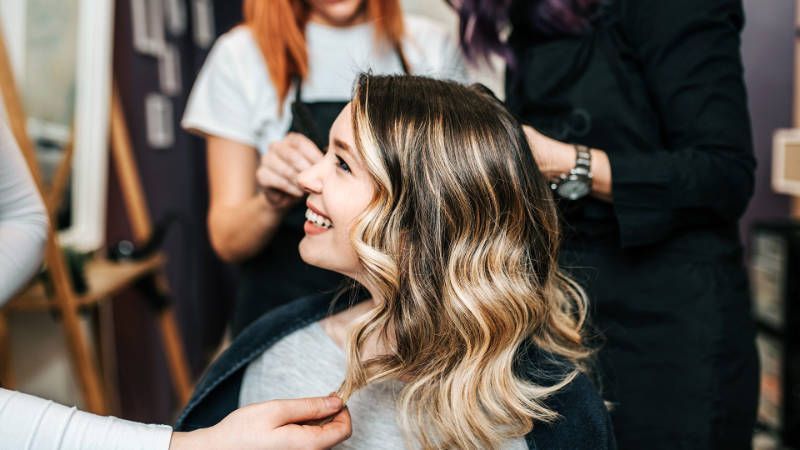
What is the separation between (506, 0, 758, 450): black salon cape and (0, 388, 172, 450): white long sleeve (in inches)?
27.7

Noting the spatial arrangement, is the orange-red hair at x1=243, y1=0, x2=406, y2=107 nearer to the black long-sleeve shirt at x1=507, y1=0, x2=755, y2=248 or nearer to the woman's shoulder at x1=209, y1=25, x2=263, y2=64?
the woman's shoulder at x1=209, y1=25, x2=263, y2=64

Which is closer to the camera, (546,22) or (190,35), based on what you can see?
(546,22)

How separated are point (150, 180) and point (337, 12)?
6.61 ft

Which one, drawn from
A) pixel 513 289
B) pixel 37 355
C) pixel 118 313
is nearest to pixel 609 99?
pixel 513 289

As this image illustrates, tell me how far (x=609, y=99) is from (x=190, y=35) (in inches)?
125

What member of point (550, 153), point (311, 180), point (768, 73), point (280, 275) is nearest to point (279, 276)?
point (280, 275)

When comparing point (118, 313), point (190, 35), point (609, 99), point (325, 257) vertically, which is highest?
point (609, 99)

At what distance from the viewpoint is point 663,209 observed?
39.3 inches

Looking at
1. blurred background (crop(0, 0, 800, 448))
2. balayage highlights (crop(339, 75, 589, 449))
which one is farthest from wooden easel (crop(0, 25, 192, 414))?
balayage highlights (crop(339, 75, 589, 449))

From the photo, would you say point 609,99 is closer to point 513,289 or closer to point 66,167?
point 513,289

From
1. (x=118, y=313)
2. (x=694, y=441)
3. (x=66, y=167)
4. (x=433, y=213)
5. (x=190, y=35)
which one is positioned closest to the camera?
(x=433, y=213)

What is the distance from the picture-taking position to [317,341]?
107 centimetres

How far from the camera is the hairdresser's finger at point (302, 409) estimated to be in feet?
2.28

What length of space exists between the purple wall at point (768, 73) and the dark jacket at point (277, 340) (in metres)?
2.47
